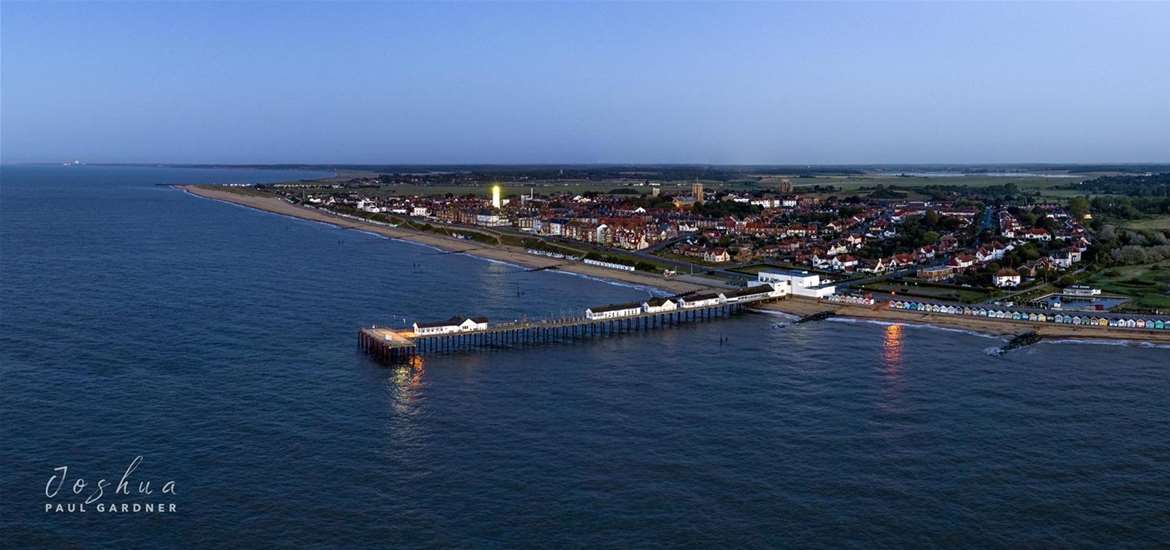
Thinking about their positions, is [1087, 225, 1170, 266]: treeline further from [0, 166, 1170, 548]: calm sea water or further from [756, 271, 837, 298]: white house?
[0, 166, 1170, 548]: calm sea water

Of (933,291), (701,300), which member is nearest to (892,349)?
(701,300)

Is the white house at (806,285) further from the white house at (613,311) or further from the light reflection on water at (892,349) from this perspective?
the white house at (613,311)

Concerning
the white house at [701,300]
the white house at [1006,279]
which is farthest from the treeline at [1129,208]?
the white house at [701,300]

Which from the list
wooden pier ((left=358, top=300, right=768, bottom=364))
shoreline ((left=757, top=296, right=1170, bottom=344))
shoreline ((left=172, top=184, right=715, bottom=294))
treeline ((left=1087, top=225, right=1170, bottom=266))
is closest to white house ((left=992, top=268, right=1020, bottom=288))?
shoreline ((left=757, top=296, right=1170, bottom=344))

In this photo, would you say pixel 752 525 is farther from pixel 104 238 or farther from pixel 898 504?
pixel 104 238

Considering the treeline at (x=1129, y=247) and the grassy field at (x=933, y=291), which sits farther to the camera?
the treeline at (x=1129, y=247)

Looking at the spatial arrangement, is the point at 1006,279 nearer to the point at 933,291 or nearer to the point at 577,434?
the point at 933,291
